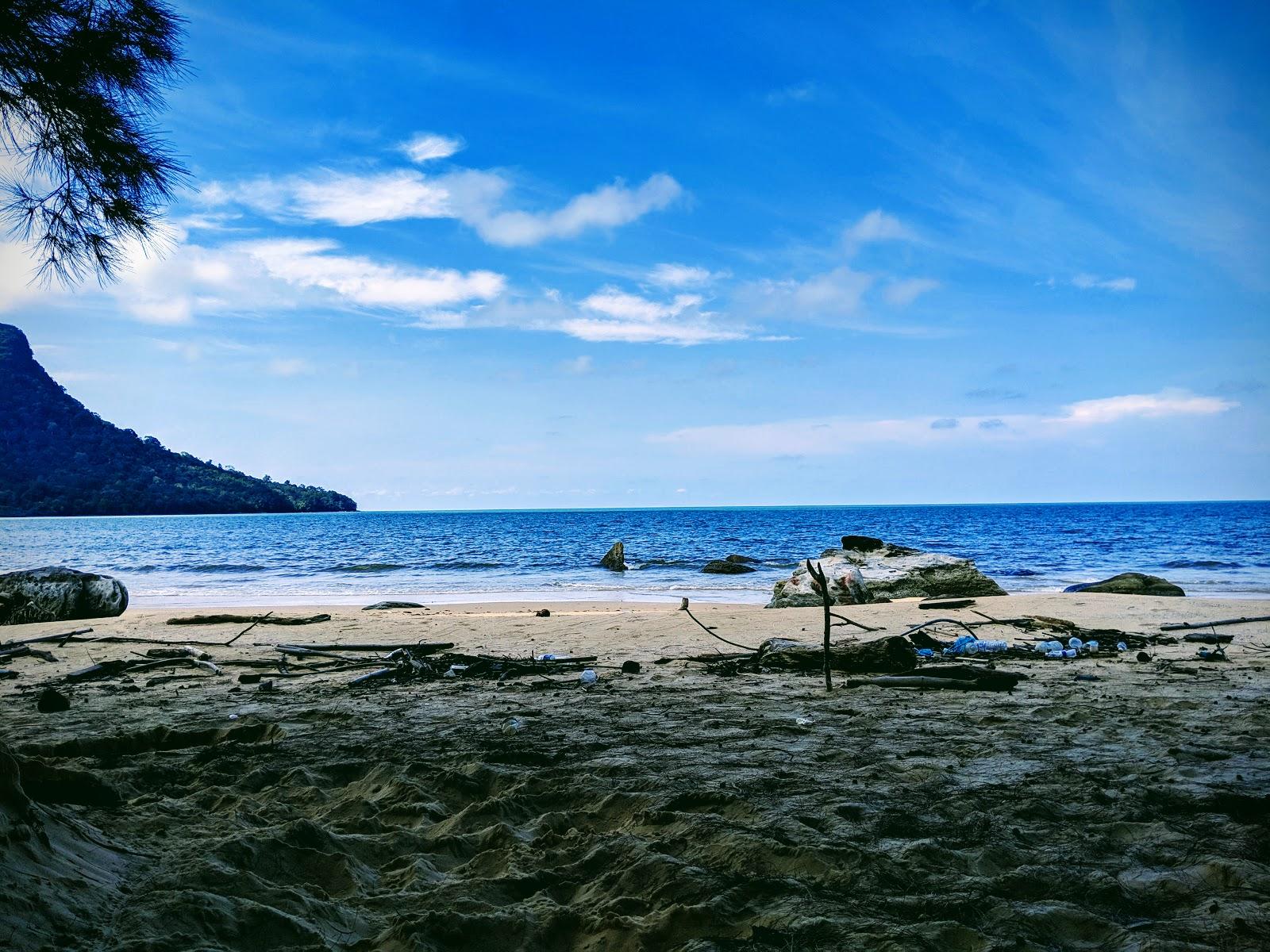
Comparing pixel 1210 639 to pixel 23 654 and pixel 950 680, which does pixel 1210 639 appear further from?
pixel 23 654

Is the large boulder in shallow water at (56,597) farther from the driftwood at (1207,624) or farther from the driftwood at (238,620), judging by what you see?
the driftwood at (1207,624)

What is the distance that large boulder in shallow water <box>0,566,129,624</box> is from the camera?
1134 centimetres

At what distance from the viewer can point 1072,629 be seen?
9438mm

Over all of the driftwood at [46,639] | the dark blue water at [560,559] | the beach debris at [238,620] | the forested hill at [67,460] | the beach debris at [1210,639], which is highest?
the forested hill at [67,460]

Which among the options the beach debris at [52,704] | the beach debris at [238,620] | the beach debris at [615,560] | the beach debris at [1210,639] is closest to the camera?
the beach debris at [52,704]

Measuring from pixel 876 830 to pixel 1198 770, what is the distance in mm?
1989

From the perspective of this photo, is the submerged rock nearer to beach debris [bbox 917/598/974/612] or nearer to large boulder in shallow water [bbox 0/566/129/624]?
beach debris [bbox 917/598/974/612]

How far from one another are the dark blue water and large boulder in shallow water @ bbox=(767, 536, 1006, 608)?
2.99 meters

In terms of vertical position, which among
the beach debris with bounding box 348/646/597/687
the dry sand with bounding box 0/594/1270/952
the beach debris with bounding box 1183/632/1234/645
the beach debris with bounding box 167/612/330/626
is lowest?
the beach debris with bounding box 167/612/330/626

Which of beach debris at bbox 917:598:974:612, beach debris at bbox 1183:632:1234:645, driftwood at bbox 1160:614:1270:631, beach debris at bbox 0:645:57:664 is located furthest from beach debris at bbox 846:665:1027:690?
beach debris at bbox 0:645:57:664

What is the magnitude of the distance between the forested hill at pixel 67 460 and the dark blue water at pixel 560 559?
31523mm

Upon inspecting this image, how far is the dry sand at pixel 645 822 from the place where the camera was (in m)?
2.27

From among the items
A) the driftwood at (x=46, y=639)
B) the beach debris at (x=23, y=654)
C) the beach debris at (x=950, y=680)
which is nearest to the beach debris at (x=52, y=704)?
the beach debris at (x=23, y=654)

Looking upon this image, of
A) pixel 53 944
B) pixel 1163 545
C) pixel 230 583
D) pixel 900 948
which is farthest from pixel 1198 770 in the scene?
pixel 1163 545
